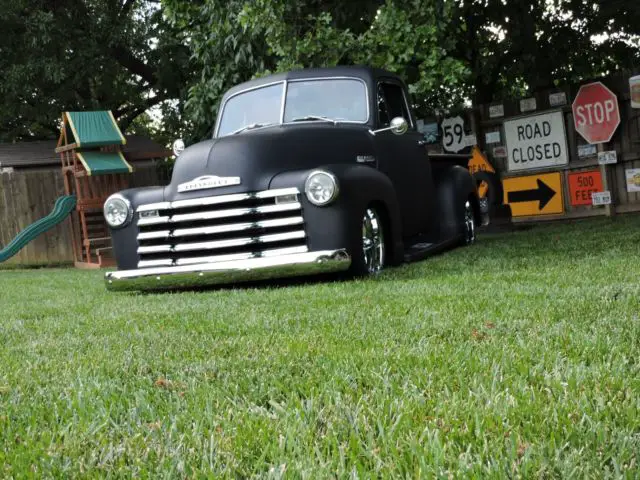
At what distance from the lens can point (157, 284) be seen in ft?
22.9

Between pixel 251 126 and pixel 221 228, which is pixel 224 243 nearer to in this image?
pixel 221 228

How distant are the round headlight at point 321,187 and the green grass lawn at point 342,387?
139cm

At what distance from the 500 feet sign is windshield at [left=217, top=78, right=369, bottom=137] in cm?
706

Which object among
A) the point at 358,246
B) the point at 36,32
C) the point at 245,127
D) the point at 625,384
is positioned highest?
the point at 36,32

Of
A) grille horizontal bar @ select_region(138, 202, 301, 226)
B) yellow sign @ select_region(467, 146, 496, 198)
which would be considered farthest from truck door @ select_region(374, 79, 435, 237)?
yellow sign @ select_region(467, 146, 496, 198)

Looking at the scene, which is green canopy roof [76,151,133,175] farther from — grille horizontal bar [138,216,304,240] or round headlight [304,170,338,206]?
round headlight [304,170,338,206]

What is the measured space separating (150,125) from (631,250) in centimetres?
2997

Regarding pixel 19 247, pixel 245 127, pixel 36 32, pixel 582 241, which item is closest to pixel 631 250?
pixel 582 241

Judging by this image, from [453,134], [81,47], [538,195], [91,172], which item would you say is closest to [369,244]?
[538,195]

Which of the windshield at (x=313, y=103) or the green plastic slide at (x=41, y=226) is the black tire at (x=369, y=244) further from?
the green plastic slide at (x=41, y=226)

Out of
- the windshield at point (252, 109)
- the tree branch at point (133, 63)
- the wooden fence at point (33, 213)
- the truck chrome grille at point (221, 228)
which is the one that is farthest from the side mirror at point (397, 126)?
the tree branch at point (133, 63)

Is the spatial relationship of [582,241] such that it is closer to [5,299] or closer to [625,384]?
[5,299]

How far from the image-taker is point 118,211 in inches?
291

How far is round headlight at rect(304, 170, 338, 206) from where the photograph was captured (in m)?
6.58
